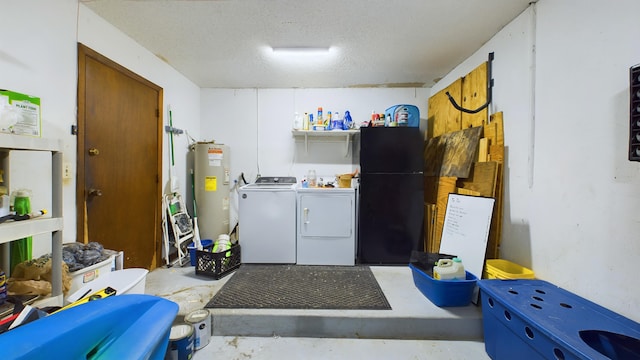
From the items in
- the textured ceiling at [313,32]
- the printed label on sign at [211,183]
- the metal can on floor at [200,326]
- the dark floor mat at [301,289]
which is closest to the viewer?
the metal can on floor at [200,326]

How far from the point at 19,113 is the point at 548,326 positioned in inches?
110

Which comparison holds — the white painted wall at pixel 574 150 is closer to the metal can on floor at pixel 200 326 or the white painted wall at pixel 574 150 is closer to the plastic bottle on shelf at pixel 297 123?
the plastic bottle on shelf at pixel 297 123

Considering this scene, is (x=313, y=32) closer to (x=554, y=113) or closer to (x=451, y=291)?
(x=554, y=113)

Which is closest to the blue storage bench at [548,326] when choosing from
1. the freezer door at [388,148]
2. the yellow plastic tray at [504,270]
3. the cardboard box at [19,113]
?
the yellow plastic tray at [504,270]

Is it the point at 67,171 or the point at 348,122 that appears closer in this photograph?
the point at 67,171

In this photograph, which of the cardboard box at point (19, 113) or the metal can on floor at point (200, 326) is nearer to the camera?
the cardboard box at point (19, 113)

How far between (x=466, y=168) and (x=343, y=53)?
1.66m

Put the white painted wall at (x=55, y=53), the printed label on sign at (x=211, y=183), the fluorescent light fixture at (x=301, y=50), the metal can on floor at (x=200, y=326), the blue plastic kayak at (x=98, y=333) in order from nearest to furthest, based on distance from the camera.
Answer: the blue plastic kayak at (x=98, y=333) → the white painted wall at (x=55, y=53) → the metal can on floor at (x=200, y=326) → the fluorescent light fixture at (x=301, y=50) → the printed label on sign at (x=211, y=183)

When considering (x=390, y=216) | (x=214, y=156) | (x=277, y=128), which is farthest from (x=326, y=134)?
(x=214, y=156)

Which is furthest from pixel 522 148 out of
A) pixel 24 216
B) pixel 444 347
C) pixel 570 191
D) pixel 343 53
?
pixel 24 216

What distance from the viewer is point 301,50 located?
2.41 m

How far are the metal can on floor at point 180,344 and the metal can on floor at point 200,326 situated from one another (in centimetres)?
7

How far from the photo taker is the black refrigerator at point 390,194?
9.02ft

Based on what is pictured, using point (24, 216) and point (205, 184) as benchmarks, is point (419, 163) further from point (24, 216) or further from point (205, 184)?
point (24, 216)
